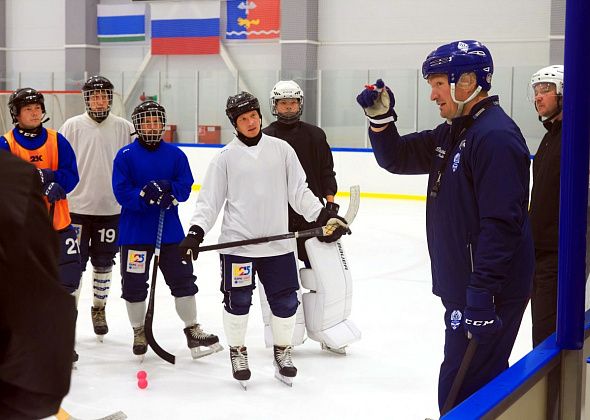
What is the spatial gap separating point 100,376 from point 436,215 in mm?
1955

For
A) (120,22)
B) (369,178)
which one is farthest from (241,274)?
(120,22)

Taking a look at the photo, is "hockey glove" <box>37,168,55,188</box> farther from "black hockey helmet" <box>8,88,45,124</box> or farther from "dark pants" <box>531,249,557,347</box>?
"dark pants" <box>531,249,557,347</box>

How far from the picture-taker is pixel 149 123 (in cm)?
370

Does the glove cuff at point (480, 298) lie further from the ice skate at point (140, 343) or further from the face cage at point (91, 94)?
the face cage at point (91, 94)

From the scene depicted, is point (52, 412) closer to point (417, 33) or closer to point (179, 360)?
point (179, 360)

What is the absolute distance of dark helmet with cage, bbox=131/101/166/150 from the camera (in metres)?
3.70

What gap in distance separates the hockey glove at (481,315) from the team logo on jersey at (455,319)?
174 mm

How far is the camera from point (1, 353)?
77cm

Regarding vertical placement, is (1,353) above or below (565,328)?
above

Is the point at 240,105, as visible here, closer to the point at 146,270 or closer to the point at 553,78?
the point at 146,270

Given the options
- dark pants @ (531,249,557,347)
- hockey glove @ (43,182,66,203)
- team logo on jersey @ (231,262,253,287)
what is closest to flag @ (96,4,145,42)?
hockey glove @ (43,182,66,203)

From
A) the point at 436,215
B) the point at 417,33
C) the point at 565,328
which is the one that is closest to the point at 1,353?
the point at 565,328

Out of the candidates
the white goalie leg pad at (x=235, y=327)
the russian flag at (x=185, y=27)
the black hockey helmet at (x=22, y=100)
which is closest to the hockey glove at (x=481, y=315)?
the white goalie leg pad at (x=235, y=327)

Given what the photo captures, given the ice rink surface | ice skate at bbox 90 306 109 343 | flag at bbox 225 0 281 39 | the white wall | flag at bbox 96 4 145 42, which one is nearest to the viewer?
the ice rink surface
